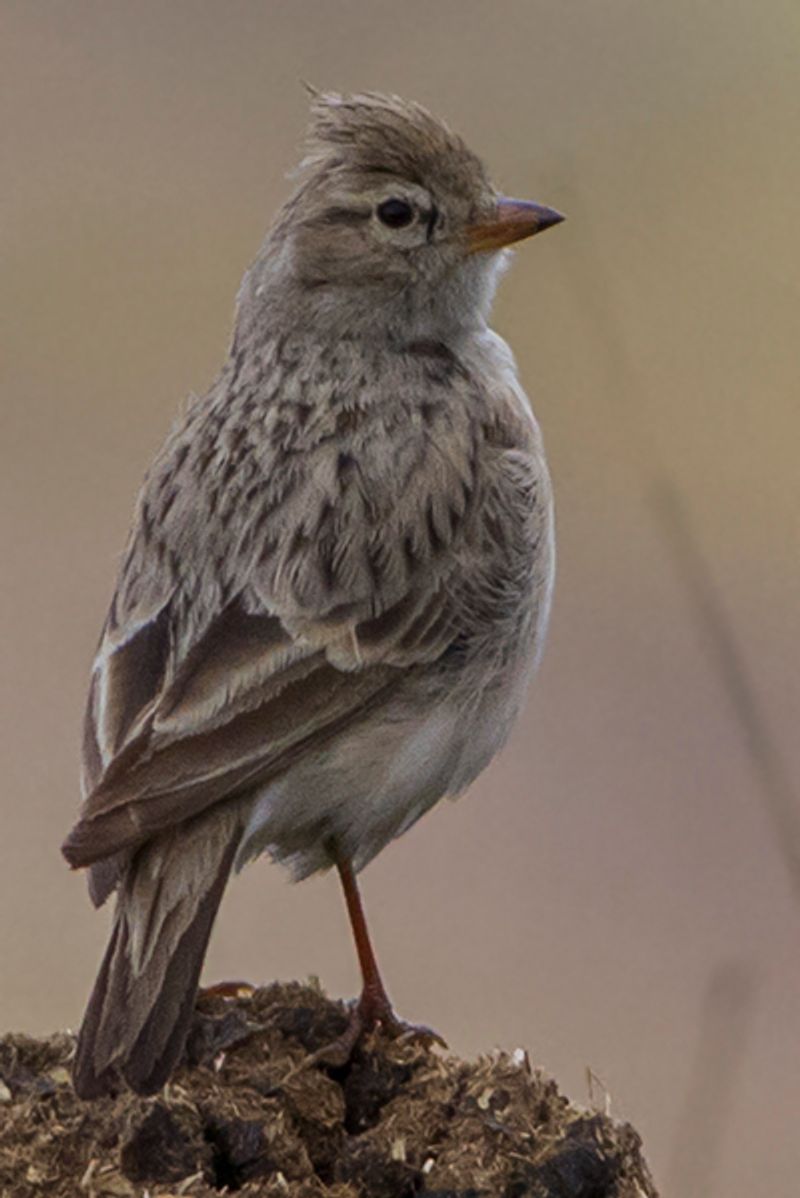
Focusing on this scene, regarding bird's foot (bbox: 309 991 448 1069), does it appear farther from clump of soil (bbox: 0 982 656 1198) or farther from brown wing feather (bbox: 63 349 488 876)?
brown wing feather (bbox: 63 349 488 876)

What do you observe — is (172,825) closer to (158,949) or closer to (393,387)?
(158,949)

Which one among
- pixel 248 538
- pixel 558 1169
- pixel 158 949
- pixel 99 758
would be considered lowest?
pixel 558 1169

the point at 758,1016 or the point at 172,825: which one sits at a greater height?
the point at 172,825

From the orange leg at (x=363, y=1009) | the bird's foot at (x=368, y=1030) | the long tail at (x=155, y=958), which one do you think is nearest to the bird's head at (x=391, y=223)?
the orange leg at (x=363, y=1009)

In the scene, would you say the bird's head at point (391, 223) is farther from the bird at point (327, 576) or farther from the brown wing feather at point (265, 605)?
the brown wing feather at point (265, 605)

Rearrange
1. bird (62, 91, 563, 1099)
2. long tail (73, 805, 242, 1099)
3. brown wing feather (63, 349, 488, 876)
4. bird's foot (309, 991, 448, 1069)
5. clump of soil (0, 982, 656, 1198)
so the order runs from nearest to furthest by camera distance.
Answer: clump of soil (0, 982, 656, 1198) < long tail (73, 805, 242, 1099) < bird's foot (309, 991, 448, 1069) < bird (62, 91, 563, 1099) < brown wing feather (63, 349, 488, 876)

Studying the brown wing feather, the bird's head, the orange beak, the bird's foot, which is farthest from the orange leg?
the orange beak

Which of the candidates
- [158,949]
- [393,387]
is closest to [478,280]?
[393,387]
